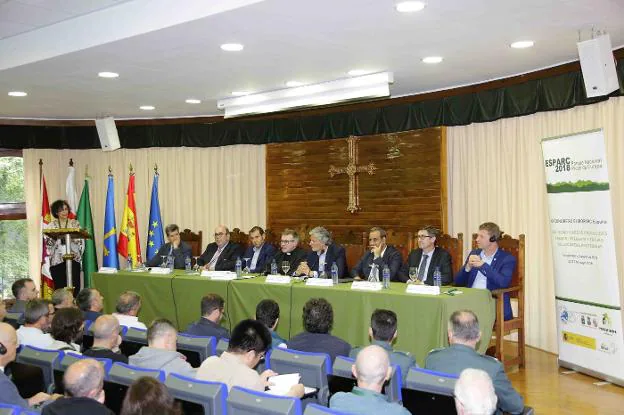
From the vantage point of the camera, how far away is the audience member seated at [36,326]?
5.16m

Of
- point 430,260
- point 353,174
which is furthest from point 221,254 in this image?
point 430,260

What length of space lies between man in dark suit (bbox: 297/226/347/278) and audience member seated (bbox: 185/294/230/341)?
102 inches

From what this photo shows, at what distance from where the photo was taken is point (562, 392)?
616cm

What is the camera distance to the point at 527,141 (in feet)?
26.6

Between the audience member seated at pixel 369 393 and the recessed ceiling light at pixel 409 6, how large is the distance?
9.22ft

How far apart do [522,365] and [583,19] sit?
336 cm

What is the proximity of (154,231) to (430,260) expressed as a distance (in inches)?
199

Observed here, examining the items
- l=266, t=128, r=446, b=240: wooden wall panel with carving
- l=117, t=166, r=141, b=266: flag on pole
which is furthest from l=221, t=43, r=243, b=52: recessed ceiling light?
l=117, t=166, r=141, b=266: flag on pole

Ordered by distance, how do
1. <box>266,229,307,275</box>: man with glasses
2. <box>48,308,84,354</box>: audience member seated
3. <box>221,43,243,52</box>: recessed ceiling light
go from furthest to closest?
<box>266,229,307,275</box>: man with glasses, <box>221,43,243,52</box>: recessed ceiling light, <box>48,308,84,354</box>: audience member seated

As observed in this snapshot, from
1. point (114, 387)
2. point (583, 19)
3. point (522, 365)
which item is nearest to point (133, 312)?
point (114, 387)

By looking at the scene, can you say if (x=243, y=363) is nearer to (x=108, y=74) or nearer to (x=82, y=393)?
(x=82, y=393)

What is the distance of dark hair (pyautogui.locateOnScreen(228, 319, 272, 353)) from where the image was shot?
4055 mm

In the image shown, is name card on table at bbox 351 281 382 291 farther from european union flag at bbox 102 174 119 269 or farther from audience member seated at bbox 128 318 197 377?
european union flag at bbox 102 174 119 269

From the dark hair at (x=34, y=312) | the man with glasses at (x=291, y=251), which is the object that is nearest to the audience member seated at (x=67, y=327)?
the dark hair at (x=34, y=312)
